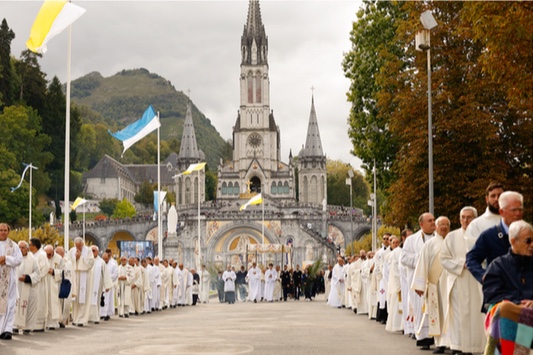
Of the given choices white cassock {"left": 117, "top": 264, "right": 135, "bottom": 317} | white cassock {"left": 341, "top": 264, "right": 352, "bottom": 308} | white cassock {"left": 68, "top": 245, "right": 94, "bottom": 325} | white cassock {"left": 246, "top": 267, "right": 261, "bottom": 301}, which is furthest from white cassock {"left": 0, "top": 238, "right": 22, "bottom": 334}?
white cassock {"left": 246, "top": 267, "right": 261, "bottom": 301}

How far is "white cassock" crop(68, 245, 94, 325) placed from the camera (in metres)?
19.8

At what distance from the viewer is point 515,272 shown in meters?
7.64

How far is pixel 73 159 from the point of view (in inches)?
3856

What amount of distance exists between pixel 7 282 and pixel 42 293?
79.4 inches

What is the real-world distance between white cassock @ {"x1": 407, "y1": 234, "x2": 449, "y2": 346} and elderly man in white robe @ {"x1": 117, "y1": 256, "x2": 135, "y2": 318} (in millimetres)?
12957

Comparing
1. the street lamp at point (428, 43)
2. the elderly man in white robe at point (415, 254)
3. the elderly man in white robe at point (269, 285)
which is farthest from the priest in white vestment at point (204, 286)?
the elderly man in white robe at point (415, 254)

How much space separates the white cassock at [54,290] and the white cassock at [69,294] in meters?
0.18

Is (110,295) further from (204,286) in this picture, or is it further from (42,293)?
(204,286)

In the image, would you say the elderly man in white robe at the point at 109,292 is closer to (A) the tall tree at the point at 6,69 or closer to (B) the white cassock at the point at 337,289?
(B) the white cassock at the point at 337,289

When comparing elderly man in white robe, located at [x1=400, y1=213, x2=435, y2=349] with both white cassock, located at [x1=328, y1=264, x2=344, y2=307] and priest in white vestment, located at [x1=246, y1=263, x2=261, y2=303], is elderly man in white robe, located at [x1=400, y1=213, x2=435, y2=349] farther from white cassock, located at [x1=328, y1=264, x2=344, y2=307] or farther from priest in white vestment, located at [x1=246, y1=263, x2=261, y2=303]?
priest in white vestment, located at [x1=246, y1=263, x2=261, y2=303]

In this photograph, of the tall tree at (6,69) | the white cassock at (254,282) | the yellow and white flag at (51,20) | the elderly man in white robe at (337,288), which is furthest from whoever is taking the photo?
the tall tree at (6,69)

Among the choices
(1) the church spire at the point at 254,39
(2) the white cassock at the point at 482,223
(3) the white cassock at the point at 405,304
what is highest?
(1) the church spire at the point at 254,39

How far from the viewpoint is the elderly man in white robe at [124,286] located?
2431cm

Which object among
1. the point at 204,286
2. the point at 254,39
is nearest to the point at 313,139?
the point at 254,39
